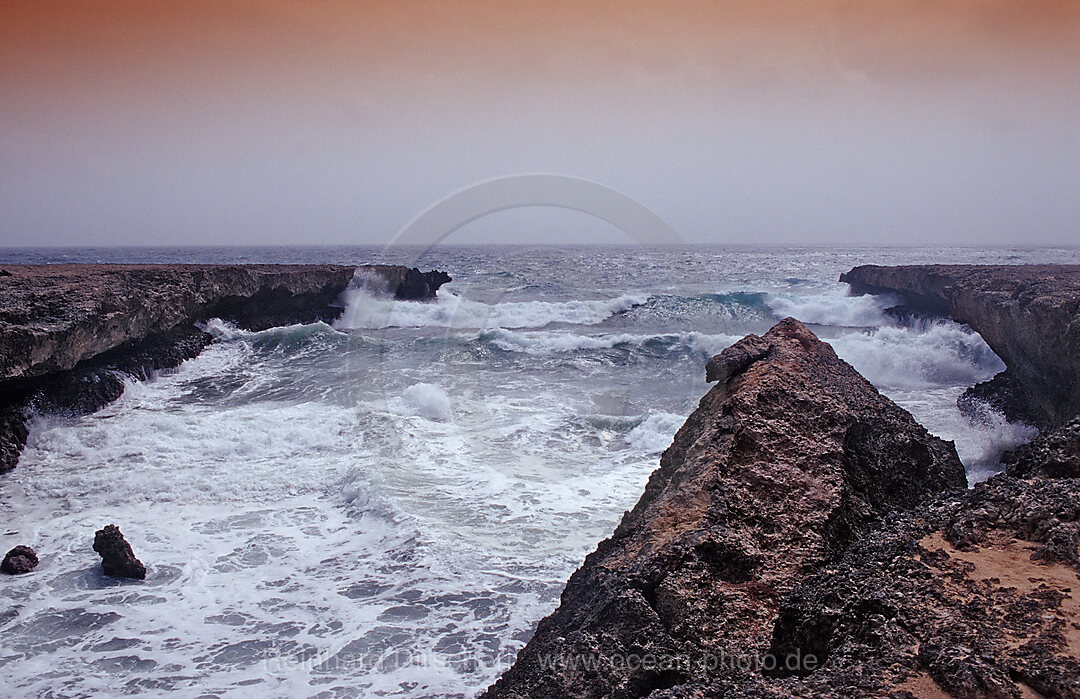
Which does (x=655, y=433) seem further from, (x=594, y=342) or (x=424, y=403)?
(x=594, y=342)

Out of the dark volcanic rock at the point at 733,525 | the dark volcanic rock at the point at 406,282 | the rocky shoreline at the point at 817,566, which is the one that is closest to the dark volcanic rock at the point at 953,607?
the rocky shoreline at the point at 817,566

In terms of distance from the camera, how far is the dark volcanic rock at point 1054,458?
2748mm

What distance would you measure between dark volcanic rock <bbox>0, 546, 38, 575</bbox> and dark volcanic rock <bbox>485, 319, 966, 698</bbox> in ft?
18.5

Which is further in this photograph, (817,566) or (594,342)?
(594,342)

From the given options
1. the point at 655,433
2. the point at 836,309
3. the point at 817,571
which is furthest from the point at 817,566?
the point at 836,309

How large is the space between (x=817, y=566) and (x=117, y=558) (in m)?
6.26

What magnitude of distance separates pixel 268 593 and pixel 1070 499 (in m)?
5.89

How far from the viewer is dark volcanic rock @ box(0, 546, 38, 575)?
6324 mm

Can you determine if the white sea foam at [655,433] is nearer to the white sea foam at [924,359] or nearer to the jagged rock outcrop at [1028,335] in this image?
the jagged rock outcrop at [1028,335]

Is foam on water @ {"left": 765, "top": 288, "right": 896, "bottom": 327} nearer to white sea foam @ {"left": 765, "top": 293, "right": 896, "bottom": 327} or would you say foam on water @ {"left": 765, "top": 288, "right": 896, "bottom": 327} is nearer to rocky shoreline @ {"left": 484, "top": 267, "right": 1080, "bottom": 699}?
white sea foam @ {"left": 765, "top": 293, "right": 896, "bottom": 327}

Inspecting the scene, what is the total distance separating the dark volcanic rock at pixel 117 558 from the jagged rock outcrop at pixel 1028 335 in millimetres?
10725

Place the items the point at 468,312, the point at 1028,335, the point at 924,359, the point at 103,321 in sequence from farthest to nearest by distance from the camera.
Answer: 1. the point at 468,312
2. the point at 924,359
3. the point at 103,321
4. the point at 1028,335

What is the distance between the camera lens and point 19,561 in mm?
6355

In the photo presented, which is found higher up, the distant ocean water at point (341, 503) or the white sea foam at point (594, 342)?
the white sea foam at point (594, 342)
